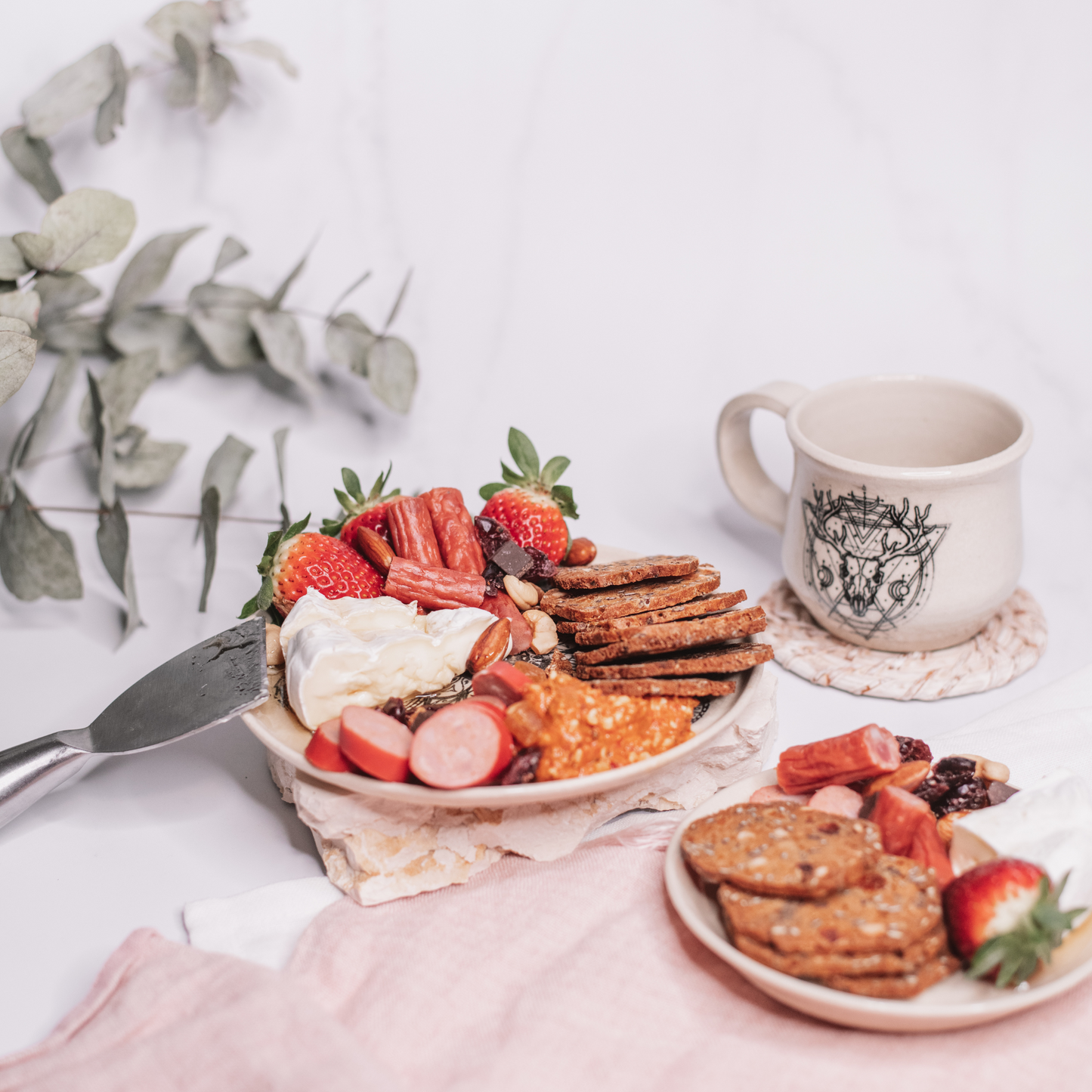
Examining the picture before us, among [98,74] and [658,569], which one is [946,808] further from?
[98,74]

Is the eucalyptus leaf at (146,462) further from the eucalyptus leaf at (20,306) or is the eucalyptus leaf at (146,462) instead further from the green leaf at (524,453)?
the green leaf at (524,453)

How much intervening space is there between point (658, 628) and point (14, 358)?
0.85 metres

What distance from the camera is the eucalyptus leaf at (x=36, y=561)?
5.46 ft

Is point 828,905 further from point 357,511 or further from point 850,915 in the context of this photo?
point 357,511

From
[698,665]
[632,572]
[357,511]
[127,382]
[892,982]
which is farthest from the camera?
[127,382]

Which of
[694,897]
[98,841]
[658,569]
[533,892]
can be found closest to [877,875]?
[694,897]

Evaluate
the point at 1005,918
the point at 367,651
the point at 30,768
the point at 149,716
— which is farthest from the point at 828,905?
the point at 30,768

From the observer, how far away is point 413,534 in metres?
1.37

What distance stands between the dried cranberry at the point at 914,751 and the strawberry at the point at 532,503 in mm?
488

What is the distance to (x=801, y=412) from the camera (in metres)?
1.51

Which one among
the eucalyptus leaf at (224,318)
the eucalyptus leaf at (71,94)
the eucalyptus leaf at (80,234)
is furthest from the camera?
the eucalyptus leaf at (224,318)

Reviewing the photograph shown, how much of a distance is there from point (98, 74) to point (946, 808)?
1619 millimetres

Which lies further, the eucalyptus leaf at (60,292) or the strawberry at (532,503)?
the eucalyptus leaf at (60,292)

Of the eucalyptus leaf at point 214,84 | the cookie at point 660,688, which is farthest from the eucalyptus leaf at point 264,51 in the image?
the cookie at point 660,688
